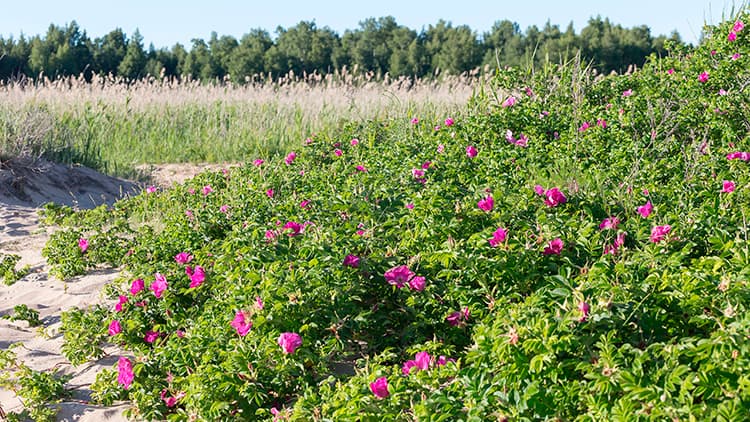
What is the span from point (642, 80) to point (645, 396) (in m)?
5.33

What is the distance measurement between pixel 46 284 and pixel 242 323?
2.71 metres

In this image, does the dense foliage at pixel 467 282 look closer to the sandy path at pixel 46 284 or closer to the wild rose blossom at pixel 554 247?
the wild rose blossom at pixel 554 247

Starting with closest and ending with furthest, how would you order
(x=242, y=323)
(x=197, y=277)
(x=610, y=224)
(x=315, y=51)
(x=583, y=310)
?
1. (x=583, y=310)
2. (x=242, y=323)
3. (x=610, y=224)
4. (x=197, y=277)
5. (x=315, y=51)

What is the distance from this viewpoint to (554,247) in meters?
3.40

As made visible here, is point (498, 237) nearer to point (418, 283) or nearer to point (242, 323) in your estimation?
point (418, 283)

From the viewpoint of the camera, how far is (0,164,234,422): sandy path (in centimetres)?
355

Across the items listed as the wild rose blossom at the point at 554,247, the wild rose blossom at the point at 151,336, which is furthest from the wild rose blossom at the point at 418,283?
the wild rose blossom at the point at 151,336

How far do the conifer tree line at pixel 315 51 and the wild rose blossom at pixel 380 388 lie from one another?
25987 millimetres

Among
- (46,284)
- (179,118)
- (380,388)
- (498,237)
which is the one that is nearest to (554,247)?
(498,237)

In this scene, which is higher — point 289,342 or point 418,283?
point 418,283

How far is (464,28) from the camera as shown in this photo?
34656 mm

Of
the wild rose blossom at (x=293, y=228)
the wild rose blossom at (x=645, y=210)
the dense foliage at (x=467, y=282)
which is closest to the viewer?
the dense foliage at (x=467, y=282)

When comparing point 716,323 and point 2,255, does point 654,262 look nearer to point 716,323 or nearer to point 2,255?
point 716,323

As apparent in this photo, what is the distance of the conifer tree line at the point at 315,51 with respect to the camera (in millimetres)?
29688
